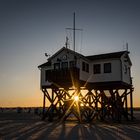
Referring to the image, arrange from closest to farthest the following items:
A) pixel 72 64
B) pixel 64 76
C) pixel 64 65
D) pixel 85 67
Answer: pixel 64 76 < pixel 72 64 < pixel 64 65 < pixel 85 67

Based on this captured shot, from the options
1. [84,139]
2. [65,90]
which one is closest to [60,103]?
[65,90]

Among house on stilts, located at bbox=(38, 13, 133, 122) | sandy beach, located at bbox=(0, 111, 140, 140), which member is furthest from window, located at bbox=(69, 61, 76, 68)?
sandy beach, located at bbox=(0, 111, 140, 140)

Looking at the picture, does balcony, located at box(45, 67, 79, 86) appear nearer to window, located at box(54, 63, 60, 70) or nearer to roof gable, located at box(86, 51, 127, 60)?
window, located at box(54, 63, 60, 70)

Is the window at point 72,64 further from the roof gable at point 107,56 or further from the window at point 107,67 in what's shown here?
the window at point 107,67

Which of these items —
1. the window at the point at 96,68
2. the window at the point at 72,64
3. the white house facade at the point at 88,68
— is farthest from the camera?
the window at the point at 96,68

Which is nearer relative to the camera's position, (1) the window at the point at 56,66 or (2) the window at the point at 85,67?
(2) the window at the point at 85,67

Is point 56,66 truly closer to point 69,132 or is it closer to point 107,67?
point 107,67

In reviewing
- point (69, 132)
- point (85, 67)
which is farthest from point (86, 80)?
point (69, 132)

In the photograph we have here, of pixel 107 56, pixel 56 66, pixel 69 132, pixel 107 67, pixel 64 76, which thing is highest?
pixel 107 56

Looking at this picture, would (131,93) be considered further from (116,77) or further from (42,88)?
(42,88)

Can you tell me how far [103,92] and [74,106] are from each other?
4328 millimetres

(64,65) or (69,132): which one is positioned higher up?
(64,65)

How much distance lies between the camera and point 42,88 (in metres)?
38.6

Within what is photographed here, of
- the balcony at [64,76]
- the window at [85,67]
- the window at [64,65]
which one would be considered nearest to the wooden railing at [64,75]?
the balcony at [64,76]
